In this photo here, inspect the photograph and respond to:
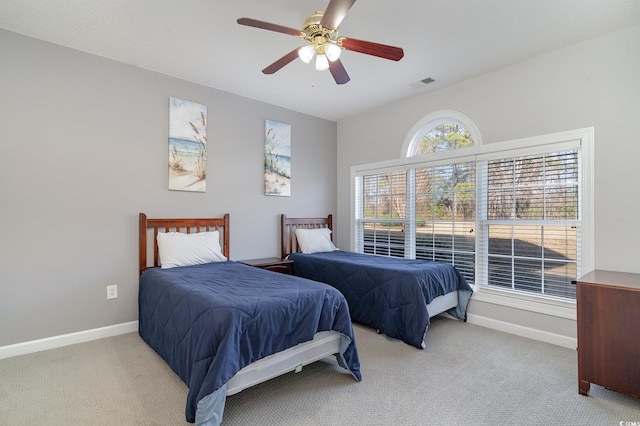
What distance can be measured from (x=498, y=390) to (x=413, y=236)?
2.16 metres

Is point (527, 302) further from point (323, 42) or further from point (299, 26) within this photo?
point (299, 26)

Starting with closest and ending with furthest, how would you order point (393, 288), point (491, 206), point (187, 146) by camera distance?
point (393, 288) < point (491, 206) < point (187, 146)

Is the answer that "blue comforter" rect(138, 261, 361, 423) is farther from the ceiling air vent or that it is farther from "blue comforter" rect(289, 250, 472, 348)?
the ceiling air vent

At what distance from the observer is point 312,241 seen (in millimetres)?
4270

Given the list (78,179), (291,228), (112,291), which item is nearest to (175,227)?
(112,291)

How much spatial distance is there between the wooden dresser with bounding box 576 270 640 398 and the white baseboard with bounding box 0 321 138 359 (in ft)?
12.3

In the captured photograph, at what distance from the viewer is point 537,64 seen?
2941 mm

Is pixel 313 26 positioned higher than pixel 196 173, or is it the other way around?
pixel 313 26

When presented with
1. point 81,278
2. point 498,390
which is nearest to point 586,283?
point 498,390

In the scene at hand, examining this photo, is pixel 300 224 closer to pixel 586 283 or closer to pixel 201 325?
pixel 201 325

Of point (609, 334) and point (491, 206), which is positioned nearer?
point (609, 334)

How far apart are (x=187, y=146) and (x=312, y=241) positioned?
194 cm

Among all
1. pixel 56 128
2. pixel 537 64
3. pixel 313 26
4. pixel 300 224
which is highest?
pixel 537 64

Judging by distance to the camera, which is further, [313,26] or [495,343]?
[495,343]
